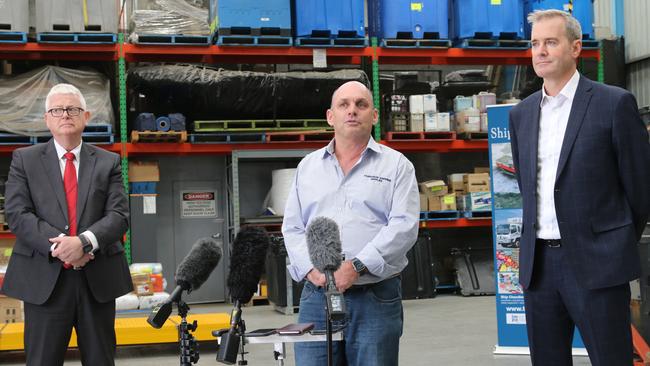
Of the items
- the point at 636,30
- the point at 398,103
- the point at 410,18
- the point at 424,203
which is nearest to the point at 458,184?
the point at 424,203

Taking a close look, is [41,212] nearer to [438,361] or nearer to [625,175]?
[625,175]

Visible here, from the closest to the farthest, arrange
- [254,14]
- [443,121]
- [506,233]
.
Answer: [506,233] < [254,14] < [443,121]

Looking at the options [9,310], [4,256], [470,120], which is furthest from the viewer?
[470,120]

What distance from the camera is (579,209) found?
2.79 m

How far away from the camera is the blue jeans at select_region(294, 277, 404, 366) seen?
283 centimetres

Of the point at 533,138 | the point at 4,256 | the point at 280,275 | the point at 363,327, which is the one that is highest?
Result: the point at 533,138

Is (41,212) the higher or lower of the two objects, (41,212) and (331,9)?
the lower

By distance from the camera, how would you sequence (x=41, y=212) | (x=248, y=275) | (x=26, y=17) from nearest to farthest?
(x=248, y=275)
(x=41, y=212)
(x=26, y=17)

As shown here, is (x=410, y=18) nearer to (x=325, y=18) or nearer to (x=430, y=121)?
(x=325, y=18)

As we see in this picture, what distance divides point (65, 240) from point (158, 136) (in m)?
7.12

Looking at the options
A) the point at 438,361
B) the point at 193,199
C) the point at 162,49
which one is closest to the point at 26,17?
the point at 162,49

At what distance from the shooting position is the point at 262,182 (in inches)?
479

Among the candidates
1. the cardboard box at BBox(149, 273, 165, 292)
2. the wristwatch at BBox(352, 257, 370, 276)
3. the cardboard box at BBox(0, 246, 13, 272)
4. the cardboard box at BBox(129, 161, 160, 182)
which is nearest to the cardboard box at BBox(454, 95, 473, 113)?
the cardboard box at BBox(129, 161, 160, 182)

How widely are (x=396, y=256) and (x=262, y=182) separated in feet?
30.8
